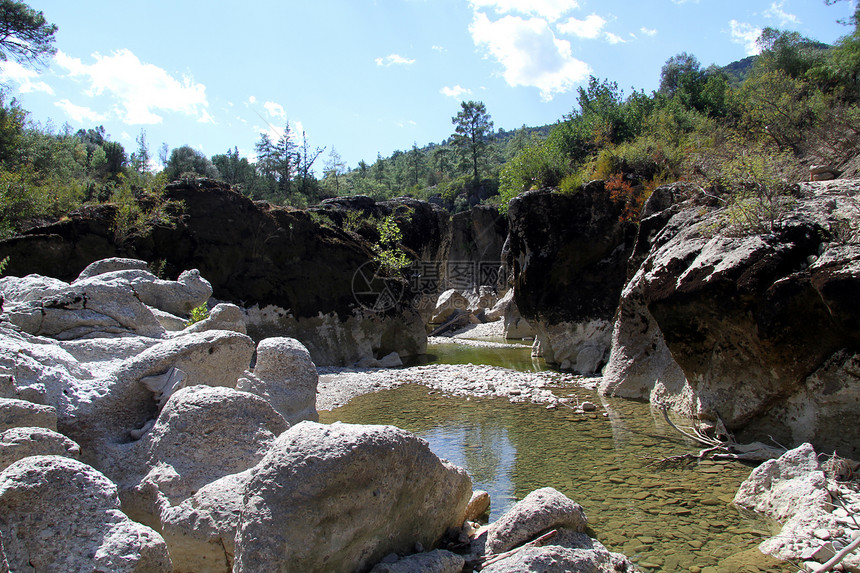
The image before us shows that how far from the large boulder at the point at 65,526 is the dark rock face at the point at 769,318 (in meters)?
8.45

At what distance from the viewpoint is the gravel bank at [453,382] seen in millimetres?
13597

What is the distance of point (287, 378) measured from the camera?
944 cm

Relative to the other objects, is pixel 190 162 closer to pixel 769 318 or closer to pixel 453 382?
pixel 453 382

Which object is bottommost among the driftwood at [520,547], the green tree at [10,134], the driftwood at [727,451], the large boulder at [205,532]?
the driftwood at [727,451]

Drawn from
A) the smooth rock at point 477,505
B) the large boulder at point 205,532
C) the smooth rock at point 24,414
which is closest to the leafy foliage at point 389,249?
the smooth rock at point 477,505

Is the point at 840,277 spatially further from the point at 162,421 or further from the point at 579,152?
the point at 579,152

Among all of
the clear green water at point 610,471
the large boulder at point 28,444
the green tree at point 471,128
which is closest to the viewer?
the large boulder at point 28,444

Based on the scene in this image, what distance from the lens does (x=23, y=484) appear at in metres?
3.29

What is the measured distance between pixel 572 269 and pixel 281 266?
11.0 m

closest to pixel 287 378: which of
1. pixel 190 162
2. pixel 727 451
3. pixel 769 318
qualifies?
pixel 727 451

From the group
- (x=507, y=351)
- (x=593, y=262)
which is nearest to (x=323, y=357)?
(x=507, y=351)

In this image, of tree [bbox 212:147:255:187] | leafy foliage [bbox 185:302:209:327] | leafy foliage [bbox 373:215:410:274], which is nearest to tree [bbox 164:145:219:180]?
tree [bbox 212:147:255:187]

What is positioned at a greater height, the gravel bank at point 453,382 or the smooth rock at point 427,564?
the smooth rock at point 427,564

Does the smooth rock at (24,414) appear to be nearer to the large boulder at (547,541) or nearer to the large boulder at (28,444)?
the large boulder at (28,444)
